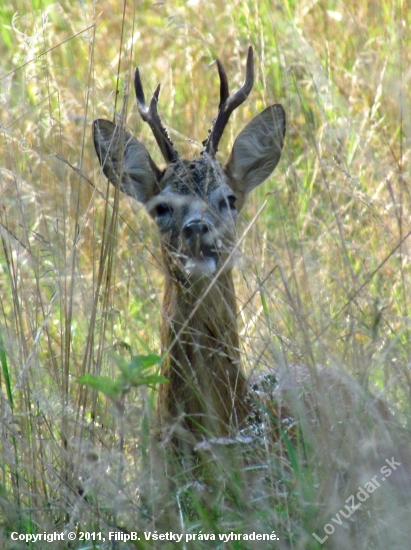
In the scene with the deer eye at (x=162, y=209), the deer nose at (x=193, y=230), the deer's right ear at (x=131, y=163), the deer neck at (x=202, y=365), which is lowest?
the deer neck at (x=202, y=365)

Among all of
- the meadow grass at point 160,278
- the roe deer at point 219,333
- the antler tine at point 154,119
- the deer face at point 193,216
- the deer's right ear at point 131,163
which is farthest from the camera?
the deer's right ear at point 131,163

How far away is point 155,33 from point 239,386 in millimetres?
4299

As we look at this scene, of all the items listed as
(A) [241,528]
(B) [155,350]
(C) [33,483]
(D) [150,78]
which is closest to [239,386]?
(B) [155,350]

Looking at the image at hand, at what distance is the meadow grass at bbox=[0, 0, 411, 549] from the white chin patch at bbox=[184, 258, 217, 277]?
6.9 inches

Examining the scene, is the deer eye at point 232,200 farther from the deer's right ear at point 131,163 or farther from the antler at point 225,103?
the deer's right ear at point 131,163

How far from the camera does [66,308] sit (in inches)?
135

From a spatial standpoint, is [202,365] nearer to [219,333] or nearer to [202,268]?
[219,333]

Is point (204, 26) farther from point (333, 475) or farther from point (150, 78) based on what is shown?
point (333, 475)

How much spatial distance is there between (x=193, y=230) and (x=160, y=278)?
5.71 feet

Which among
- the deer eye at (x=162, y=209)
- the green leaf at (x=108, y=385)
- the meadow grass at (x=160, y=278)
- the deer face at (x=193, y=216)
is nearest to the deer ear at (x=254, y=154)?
the meadow grass at (x=160, y=278)

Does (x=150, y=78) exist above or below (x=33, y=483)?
above

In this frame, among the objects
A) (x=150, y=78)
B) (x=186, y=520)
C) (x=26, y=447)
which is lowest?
(x=186, y=520)

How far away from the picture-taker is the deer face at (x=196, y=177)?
405 cm

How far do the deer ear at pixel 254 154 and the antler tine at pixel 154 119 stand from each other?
0.39 m
